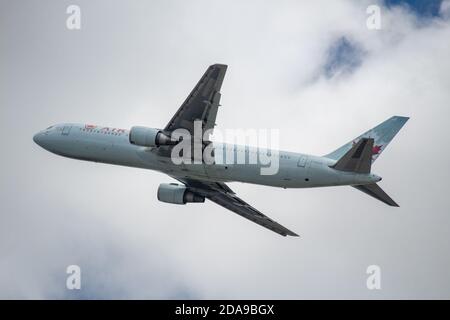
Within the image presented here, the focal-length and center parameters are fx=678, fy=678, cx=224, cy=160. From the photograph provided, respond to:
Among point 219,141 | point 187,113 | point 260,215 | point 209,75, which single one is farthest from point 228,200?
point 209,75

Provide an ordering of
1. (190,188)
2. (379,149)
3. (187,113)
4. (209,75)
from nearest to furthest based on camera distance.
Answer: (209,75)
(187,113)
(379,149)
(190,188)

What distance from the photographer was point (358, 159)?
134 ft

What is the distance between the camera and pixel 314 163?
145 feet

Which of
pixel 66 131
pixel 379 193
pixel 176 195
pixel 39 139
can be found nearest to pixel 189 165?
pixel 176 195

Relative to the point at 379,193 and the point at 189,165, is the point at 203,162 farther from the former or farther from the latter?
the point at 379,193

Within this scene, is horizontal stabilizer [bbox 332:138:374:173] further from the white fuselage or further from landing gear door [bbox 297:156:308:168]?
landing gear door [bbox 297:156:308:168]

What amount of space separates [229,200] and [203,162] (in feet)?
26.4

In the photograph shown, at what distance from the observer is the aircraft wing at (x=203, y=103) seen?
40.2m

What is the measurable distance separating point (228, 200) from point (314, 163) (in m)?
10.7

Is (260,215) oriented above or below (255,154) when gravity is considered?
below

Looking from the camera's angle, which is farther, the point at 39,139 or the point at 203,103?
the point at 39,139

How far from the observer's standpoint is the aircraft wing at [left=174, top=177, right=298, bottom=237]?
168ft

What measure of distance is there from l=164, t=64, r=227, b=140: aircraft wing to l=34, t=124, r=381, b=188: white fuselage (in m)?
3.10

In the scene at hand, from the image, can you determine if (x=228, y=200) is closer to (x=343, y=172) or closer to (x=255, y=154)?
(x=255, y=154)
